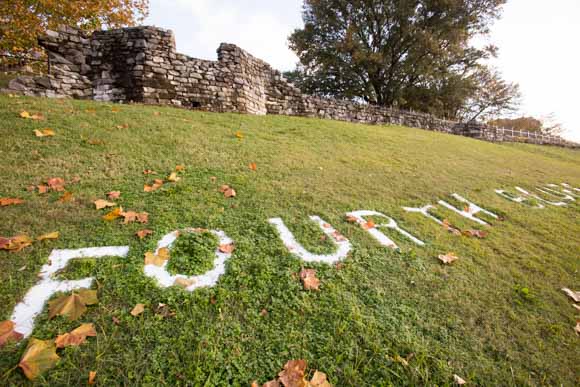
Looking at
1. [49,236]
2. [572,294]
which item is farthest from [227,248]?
[572,294]

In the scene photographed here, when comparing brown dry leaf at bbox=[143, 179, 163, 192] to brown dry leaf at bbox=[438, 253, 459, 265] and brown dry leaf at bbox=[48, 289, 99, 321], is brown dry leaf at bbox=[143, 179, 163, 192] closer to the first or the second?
brown dry leaf at bbox=[48, 289, 99, 321]

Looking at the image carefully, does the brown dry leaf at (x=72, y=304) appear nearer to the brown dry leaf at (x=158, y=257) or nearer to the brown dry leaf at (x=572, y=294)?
the brown dry leaf at (x=158, y=257)

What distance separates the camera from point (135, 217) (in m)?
2.43

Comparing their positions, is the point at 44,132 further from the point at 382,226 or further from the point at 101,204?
the point at 382,226

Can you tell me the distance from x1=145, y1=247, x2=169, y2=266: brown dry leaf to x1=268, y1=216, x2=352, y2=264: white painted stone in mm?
1049

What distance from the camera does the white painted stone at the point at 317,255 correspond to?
2.28 meters

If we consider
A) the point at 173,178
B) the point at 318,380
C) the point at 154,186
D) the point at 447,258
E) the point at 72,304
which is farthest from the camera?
the point at 173,178

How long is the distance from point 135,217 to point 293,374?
2.03 metres

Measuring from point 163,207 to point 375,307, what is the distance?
2296 mm

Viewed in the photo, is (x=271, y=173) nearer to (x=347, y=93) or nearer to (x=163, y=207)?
(x=163, y=207)

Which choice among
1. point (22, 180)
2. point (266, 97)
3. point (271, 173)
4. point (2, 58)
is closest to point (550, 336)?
point (271, 173)

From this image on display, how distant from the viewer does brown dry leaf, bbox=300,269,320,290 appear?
6.35 ft

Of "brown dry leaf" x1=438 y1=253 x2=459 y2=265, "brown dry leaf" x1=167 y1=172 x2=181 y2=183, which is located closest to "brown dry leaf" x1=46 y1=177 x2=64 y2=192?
"brown dry leaf" x1=167 y1=172 x2=181 y2=183

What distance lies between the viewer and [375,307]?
73.6 inches
